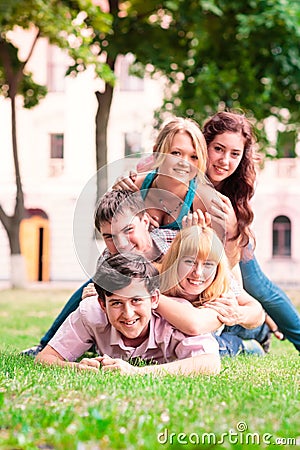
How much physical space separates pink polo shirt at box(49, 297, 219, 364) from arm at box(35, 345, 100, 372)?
3 cm

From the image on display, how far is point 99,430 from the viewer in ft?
10.0

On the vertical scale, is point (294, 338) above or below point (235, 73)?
below

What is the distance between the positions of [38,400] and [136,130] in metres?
30.7

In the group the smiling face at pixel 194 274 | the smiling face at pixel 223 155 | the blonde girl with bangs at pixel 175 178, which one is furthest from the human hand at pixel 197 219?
the smiling face at pixel 223 155

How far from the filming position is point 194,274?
5.10 meters

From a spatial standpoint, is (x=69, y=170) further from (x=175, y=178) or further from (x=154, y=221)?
(x=175, y=178)

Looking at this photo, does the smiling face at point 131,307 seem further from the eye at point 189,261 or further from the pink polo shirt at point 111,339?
the eye at point 189,261

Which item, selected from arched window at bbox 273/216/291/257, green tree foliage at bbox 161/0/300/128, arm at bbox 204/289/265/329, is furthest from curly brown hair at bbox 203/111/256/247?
arched window at bbox 273/216/291/257

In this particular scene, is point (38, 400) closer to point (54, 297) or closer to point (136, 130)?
point (54, 297)

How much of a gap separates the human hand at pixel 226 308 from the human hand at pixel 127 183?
859 mm

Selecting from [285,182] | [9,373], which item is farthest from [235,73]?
[285,182]

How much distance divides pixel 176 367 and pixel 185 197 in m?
1.16

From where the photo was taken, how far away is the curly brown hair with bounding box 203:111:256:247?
6.00 metres

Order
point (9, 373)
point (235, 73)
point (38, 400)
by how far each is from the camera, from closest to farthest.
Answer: point (38, 400), point (9, 373), point (235, 73)
